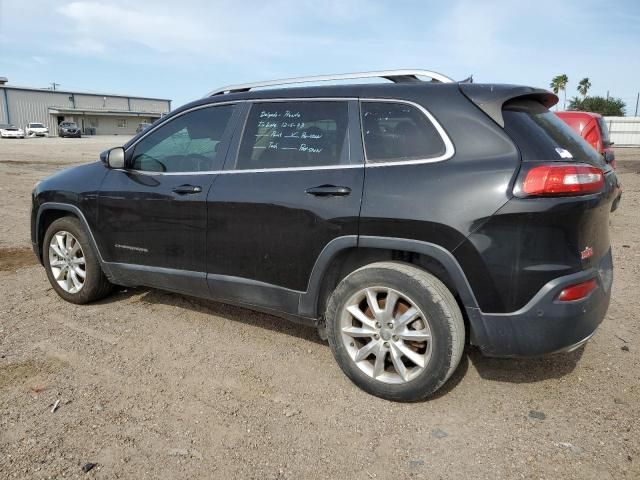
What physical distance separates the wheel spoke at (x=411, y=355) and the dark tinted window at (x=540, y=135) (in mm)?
1206

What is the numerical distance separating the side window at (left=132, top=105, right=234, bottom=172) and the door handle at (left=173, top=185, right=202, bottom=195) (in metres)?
0.15

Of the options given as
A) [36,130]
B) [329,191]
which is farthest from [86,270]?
[36,130]

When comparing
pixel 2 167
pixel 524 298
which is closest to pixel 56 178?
pixel 524 298

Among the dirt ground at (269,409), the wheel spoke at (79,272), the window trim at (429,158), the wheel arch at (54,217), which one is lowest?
the dirt ground at (269,409)

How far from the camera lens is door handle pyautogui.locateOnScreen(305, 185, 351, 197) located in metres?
3.00

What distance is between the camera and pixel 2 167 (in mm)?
17875

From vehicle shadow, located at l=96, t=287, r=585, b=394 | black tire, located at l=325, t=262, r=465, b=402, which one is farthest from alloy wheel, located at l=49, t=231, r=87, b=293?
black tire, located at l=325, t=262, r=465, b=402

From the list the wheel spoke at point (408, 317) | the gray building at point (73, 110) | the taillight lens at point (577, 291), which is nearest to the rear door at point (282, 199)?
the wheel spoke at point (408, 317)

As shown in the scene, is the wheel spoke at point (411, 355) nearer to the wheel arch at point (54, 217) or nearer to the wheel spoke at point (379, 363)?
the wheel spoke at point (379, 363)

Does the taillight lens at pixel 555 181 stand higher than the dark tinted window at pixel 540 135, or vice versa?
the dark tinted window at pixel 540 135

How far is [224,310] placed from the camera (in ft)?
14.4

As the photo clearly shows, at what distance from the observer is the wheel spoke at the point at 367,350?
9.83 ft

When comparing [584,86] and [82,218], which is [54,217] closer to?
[82,218]

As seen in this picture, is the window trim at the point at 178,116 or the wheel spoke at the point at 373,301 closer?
the wheel spoke at the point at 373,301
